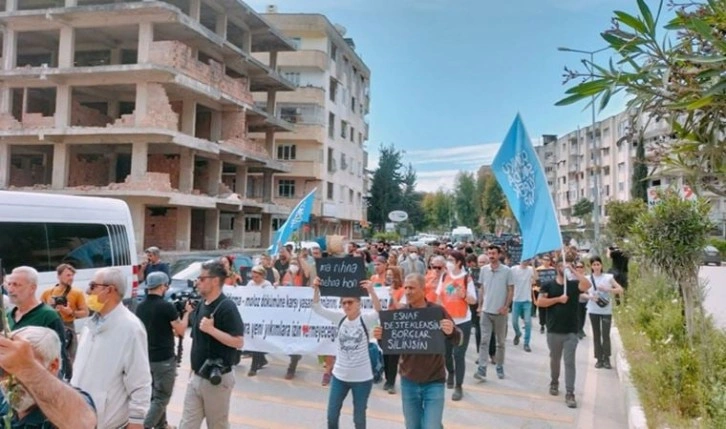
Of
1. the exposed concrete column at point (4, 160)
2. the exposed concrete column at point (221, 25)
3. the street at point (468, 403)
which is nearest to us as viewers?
the street at point (468, 403)

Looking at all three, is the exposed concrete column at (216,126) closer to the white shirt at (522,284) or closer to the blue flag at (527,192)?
the white shirt at (522,284)

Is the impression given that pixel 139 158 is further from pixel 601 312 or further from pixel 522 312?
pixel 601 312

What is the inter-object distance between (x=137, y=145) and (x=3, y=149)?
774 centimetres

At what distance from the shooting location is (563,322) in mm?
7172

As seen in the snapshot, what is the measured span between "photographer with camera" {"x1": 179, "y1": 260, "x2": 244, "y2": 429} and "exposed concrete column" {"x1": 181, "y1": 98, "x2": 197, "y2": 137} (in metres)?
24.9

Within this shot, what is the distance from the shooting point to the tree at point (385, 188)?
2370 inches

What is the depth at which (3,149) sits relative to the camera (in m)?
27.2

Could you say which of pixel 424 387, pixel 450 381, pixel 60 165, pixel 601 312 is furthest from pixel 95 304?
pixel 60 165

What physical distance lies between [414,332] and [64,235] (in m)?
7.03

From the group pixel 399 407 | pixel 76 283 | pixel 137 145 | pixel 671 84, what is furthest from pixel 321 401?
pixel 137 145

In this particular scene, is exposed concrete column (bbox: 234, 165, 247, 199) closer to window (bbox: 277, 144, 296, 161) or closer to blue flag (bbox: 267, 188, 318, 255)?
window (bbox: 277, 144, 296, 161)

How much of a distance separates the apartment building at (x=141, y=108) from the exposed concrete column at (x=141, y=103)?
0.05m

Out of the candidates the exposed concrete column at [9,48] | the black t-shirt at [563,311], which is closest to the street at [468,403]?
the black t-shirt at [563,311]

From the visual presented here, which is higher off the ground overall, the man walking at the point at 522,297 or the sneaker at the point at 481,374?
the man walking at the point at 522,297
